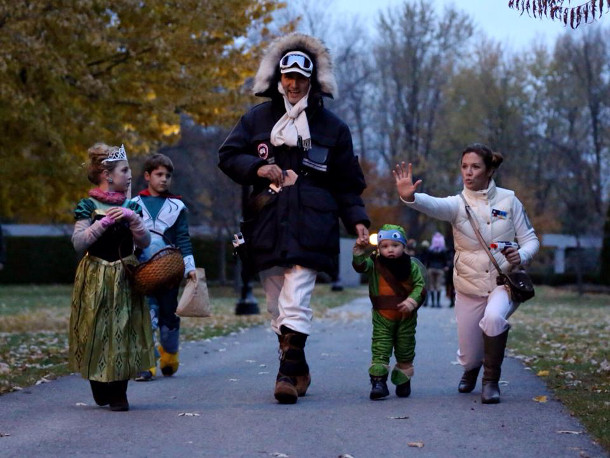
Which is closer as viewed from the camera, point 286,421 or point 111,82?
point 286,421

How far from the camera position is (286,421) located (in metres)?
6.57

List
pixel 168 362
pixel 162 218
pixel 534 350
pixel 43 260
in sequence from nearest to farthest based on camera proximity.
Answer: pixel 162 218
pixel 168 362
pixel 534 350
pixel 43 260

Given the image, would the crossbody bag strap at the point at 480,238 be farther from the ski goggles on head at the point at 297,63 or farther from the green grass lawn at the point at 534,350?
the ski goggles on head at the point at 297,63

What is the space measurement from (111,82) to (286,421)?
11145mm

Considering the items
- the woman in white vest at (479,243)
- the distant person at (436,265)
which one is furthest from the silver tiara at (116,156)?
the distant person at (436,265)

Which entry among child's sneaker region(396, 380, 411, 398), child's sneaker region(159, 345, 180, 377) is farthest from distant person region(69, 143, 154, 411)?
child's sneaker region(159, 345, 180, 377)

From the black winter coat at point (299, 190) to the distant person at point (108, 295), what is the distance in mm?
841

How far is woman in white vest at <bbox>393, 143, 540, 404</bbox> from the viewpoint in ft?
25.3

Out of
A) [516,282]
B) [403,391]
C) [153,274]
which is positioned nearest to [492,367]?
[516,282]

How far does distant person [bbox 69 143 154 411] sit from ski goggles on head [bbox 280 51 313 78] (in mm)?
1363

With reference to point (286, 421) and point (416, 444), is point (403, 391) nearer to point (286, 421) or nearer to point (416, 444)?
point (286, 421)

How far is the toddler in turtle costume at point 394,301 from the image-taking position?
311 inches

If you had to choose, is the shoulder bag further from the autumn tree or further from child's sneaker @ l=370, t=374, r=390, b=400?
the autumn tree

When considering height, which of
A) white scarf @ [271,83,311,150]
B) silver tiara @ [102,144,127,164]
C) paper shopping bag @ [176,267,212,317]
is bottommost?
paper shopping bag @ [176,267,212,317]
